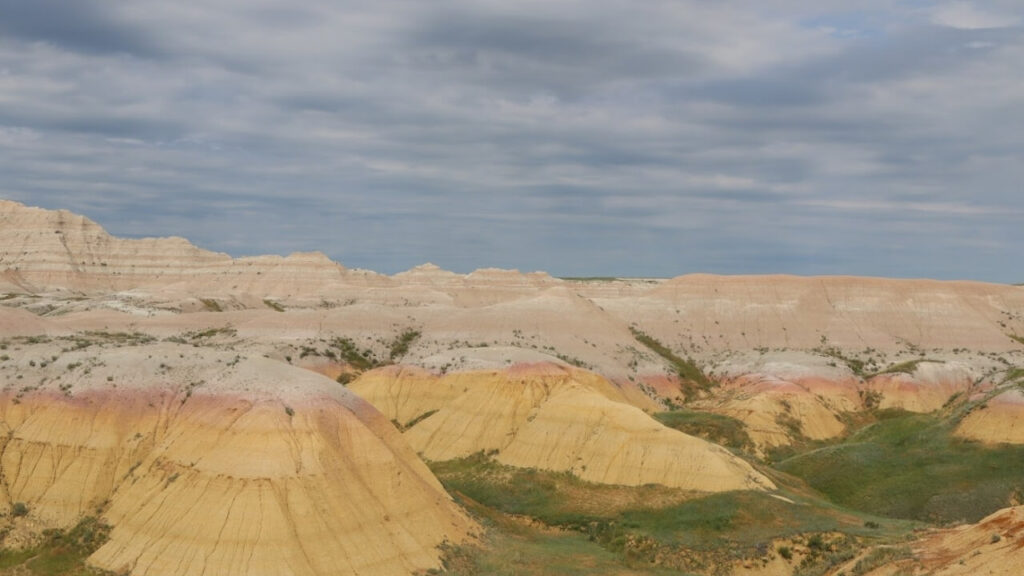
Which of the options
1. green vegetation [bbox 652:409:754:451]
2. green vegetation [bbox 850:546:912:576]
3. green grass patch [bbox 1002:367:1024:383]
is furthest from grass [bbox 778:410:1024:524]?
green vegetation [bbox 850:546:912:576]

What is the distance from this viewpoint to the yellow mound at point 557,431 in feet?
177

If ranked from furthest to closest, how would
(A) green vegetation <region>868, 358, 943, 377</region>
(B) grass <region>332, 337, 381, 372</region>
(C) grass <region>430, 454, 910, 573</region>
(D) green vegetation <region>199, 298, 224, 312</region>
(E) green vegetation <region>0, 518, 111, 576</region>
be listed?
(D) green vegetation <region>199, 298, 224, 312</region> < (A) green vegetation <region>868, 358, 943, 377</region> < (B) grass <region>332, 337, 381, 372</region> < (C) grass <region>430, 454, 910, 573</region> < (E) green vegetation <region>0, 518, 111, 576</region>

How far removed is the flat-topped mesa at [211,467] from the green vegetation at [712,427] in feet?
134

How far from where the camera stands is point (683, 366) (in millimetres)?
121938

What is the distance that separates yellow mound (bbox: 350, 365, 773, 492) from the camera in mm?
54062

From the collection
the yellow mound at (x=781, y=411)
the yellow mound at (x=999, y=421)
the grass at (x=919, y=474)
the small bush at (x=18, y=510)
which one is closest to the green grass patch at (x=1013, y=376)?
the yellow mound at (x=999, y=421)

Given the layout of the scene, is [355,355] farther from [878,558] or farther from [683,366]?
[878,558]

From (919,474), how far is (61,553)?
192 feet

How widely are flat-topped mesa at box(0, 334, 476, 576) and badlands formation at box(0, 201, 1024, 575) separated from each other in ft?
0.33

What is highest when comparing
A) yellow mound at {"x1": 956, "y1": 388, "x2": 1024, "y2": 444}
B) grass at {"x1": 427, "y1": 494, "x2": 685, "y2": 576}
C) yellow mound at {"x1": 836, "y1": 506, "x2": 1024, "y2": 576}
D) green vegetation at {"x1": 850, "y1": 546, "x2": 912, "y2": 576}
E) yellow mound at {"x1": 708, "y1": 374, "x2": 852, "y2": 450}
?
yellow mound at {"x1": 836, "y1": 506, "x2": 1024, "y2": 576}

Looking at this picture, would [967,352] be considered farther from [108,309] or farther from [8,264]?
[8,264]

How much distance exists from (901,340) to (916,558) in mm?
116612

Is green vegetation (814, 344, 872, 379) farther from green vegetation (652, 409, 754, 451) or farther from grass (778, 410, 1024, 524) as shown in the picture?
grass (778, 410, 1024, 524)

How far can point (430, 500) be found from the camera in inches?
1591
